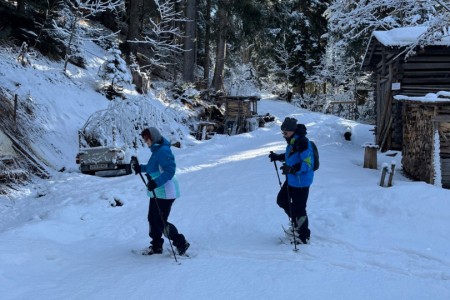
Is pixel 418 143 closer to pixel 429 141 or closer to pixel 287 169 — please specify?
pixel 429 141

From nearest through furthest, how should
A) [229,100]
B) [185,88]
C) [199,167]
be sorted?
[199,167] < [185,88] < [229,100]

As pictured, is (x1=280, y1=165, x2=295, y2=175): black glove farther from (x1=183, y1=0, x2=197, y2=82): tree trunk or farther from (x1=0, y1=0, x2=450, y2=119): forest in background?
(x1=183, y1=0, x2=197, y2=82): tree trunk

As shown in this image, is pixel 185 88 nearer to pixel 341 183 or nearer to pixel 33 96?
pixel 33 96

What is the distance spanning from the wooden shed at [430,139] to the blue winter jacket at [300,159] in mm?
4811

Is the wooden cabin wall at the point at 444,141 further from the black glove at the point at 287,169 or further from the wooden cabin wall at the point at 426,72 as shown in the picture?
the black glove at the point at 287,169

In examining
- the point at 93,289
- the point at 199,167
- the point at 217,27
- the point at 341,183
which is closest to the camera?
the point at 93,289

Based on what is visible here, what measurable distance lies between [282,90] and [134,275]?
39.6 metres

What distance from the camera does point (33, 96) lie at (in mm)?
13969

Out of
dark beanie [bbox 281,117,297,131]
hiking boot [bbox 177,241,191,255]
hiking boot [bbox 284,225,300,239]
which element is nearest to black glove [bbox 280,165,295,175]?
dark beanie [bbox 281,117,297,131]

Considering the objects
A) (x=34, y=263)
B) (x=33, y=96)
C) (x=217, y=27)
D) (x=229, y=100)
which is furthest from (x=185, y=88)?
(x=34, y=263)

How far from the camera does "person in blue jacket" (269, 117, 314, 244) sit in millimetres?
5766

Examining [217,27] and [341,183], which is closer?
[341,183]

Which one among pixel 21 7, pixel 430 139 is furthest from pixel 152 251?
pixel 21 7

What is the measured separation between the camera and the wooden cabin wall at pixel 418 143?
959 cm
